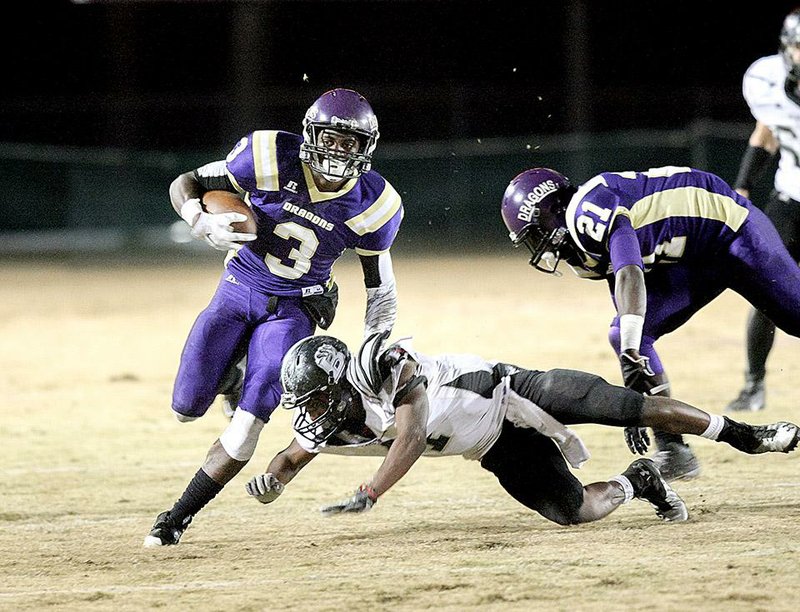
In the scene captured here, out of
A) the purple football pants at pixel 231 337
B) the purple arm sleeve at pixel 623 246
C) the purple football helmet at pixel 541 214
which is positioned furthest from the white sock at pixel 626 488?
the purple football pants at pixel 231 337

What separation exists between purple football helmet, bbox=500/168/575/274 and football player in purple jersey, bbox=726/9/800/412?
2.11 metres

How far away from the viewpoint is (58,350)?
37.7ft

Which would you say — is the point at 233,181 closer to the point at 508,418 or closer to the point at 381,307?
the point at 381,307

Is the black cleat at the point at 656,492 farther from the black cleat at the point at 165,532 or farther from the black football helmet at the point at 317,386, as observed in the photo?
the black cleat at the point at 165,532

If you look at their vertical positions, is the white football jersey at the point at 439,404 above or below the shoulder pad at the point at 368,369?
below

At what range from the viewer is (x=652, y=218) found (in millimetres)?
5797

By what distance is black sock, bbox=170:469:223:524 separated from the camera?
5.46 meters

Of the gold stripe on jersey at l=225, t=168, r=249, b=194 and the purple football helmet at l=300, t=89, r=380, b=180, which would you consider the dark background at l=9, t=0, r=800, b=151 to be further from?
the purple football helmet at l=300, t=89, r=380, b=180

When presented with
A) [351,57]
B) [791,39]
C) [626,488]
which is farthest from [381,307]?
[351,57]

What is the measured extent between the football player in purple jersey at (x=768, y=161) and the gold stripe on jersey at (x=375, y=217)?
261 cm

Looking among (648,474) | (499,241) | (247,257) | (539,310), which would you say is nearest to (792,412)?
(648,474)

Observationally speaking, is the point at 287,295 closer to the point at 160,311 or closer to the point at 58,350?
the point at 58,350

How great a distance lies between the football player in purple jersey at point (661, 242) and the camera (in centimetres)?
566

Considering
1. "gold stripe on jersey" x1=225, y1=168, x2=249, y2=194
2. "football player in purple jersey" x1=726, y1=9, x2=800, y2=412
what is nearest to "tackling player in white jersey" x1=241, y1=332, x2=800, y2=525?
"gold stripe on jersey" x1=225, y1=168, x2=249, y2=194
